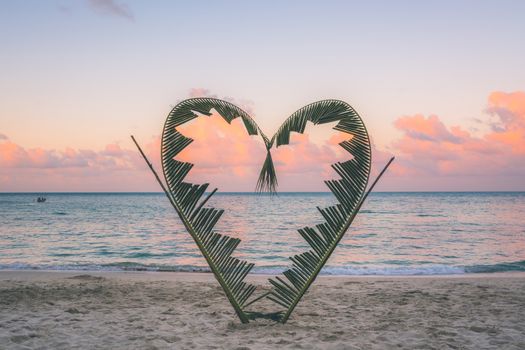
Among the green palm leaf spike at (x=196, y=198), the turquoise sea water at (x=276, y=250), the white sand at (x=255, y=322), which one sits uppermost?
the green palm leaf spike at (x=196, y=198)

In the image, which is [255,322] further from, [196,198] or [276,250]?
[276,250]

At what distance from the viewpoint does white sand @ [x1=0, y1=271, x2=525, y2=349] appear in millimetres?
5906

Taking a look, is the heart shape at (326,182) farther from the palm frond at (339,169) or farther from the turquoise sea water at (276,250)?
the turquoise sea water at (276,250)

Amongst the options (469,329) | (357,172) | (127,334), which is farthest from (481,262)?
(127,334)

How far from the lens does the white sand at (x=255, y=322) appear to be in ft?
19.4

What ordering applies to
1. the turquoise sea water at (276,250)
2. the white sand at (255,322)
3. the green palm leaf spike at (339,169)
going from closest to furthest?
the white sand at (255,322) < the green palm leaf spike at (339,169) < the turquoise sea water at (276,250)

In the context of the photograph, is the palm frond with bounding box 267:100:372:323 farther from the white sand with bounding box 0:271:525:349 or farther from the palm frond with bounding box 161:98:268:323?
the white sand with bounding box 0:271:525:349

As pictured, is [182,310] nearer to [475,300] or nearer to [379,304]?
[379,304]

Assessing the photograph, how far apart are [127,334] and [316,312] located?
122 inches

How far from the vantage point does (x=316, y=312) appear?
7.65 m

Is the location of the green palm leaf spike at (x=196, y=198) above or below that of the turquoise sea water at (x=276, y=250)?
above

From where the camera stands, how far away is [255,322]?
6.83m

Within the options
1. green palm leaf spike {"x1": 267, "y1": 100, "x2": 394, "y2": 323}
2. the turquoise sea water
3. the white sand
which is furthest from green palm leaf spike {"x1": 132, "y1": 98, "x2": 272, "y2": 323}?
the turquoise sea water

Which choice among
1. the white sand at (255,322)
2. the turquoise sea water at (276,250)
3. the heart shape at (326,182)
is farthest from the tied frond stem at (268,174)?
the turquoise sea water at (276,250)
